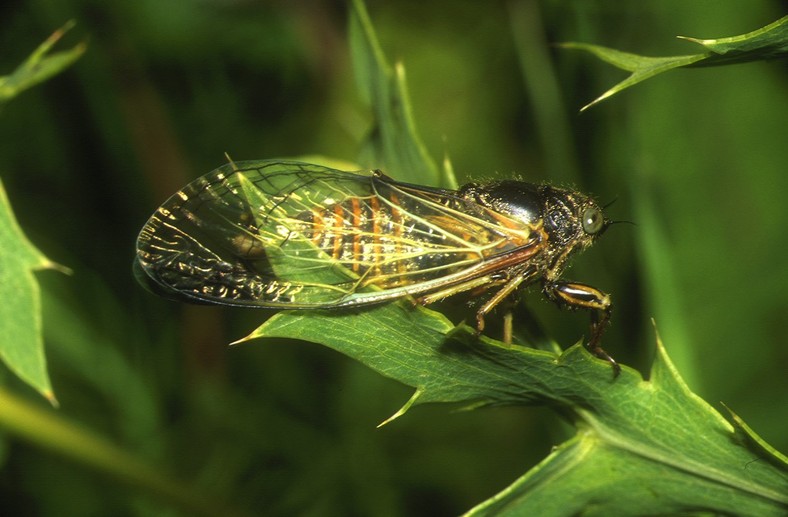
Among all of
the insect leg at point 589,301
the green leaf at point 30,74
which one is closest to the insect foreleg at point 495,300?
the insect leg at point 589,301

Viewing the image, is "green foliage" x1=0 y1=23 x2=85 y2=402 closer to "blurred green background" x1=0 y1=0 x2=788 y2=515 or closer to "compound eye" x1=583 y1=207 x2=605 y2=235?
"blurred green background" x1=0 y1=0 x2=788 y2=515

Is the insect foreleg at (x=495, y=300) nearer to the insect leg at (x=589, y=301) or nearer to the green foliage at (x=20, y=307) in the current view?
the insect leg at (x=589, y=301)

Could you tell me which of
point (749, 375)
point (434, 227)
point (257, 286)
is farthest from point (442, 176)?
point (749, 375)

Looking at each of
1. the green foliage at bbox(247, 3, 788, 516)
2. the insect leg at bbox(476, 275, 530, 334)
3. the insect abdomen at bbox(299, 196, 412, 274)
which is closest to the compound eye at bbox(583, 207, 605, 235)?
the insect leg at bbox(476, 275, 530, 334)

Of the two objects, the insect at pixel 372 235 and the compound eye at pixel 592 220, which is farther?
the compound eye at pixel 592 220

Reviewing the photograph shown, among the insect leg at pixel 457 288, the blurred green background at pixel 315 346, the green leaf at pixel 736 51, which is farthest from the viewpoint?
the blurred green background at pixel 315 346

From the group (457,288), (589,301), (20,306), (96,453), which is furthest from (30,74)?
(589,301)
